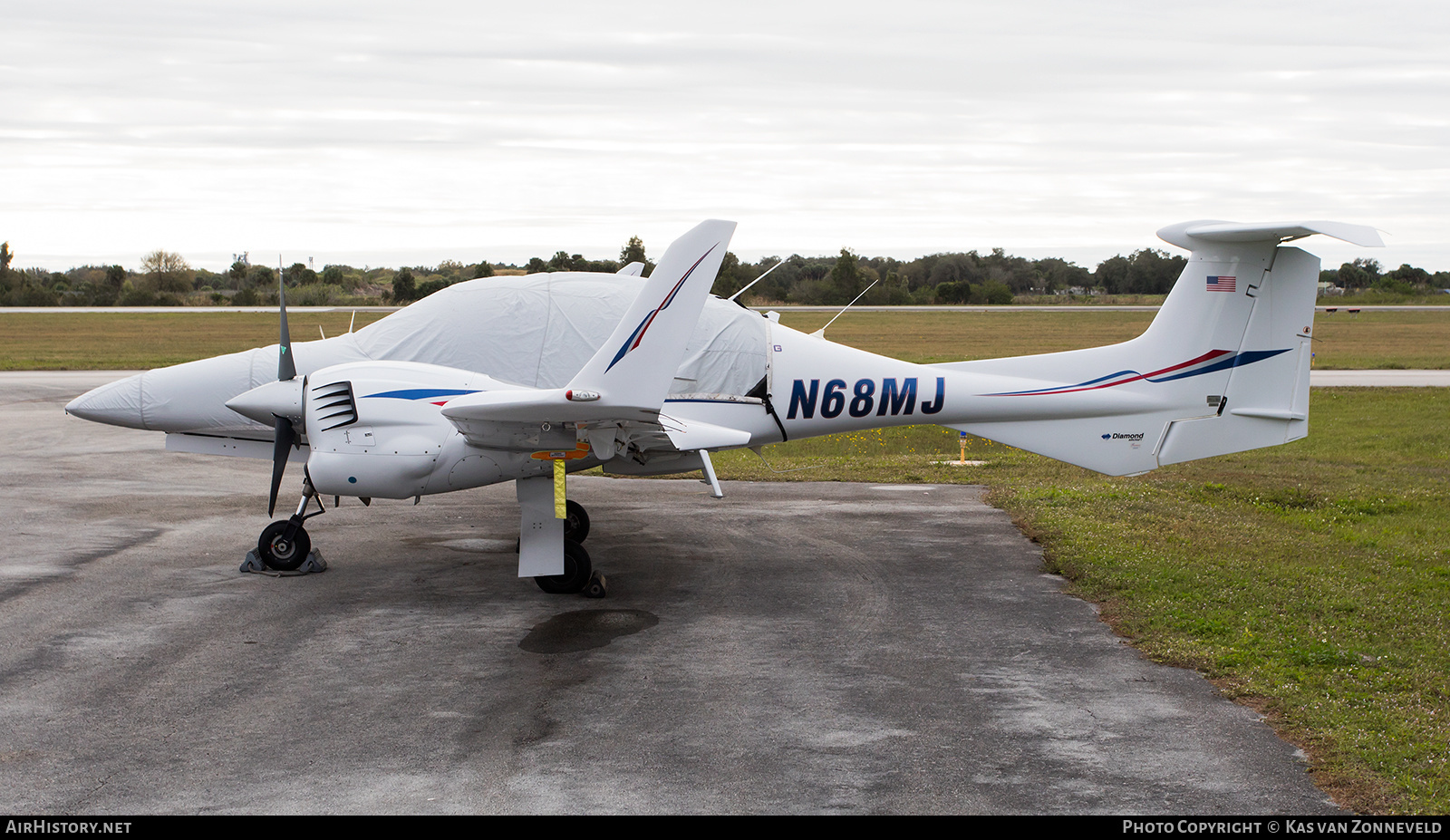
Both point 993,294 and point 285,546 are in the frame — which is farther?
point 993,294

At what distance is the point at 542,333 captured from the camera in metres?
10.2

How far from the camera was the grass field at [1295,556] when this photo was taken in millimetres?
6441

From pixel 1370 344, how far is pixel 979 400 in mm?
45582

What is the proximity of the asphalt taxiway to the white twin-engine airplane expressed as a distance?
105 centimetres

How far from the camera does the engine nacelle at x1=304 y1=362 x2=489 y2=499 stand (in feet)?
30.2

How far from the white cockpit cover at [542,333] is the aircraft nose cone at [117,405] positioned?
2164 millimetres

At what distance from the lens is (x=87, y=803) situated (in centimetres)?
529

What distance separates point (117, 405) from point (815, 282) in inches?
3109

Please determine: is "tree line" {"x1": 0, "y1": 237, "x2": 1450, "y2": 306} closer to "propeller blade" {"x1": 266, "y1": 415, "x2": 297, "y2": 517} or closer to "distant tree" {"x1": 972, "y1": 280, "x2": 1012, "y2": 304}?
"distant tree" {"x1": 972, "y1": 280, "x2": 1012, "y2": 304}

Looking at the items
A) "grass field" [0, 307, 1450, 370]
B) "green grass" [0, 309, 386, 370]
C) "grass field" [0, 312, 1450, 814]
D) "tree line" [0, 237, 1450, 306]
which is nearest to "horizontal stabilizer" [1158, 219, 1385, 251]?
"grass field" [0, 312, 1450, 814]

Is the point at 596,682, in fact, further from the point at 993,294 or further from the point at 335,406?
the point at 993,294

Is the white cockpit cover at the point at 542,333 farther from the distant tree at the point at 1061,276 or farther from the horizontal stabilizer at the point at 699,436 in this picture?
the distant tree at the point at 1061,276

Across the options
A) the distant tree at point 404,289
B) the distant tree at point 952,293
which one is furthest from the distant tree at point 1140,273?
the distant tree at point 404,289

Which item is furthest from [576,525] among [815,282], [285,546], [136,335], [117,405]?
[815,282]
